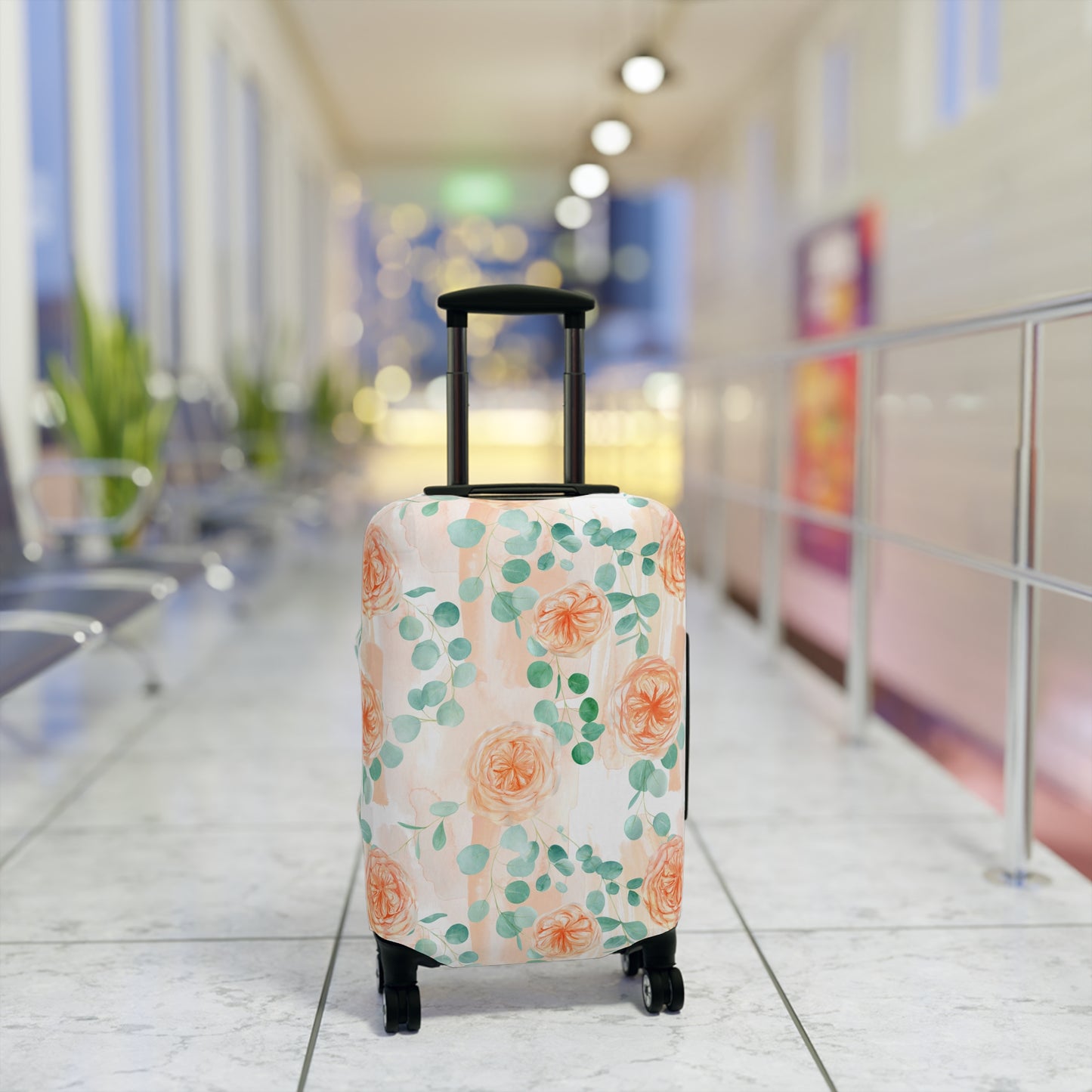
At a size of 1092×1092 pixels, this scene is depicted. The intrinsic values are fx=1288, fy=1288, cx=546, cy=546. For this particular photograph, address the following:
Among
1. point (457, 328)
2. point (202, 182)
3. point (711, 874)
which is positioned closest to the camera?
point (457, 328)

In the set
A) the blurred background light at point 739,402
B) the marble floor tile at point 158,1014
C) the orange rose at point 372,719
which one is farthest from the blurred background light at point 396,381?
the orange rose at point 372,719

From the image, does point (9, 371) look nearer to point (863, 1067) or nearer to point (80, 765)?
point (80, 765)

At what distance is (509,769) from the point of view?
4.70 feet

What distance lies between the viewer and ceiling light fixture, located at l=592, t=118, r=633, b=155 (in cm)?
772

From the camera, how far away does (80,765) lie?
104 inches

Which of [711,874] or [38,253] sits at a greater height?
[38,253]

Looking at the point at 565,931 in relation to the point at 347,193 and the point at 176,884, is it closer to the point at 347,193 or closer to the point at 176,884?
the point at 176,884

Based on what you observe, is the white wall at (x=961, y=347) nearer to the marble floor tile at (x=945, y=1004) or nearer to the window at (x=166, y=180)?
the marble floor tile at (x=945, y=1004)

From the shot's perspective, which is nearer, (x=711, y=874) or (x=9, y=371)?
(x=711, y=874)

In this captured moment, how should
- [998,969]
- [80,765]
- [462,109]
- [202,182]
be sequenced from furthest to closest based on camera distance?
1. [462,109]
2. [202,182]
3. [80,765]
4. [998,969]

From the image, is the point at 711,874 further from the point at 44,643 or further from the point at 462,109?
the point at 462,109

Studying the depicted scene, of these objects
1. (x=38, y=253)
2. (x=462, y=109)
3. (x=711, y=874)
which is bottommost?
(x=711, y=874)

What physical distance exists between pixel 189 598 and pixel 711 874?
134 inches

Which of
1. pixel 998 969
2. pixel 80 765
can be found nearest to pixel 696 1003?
pixel 998 969
